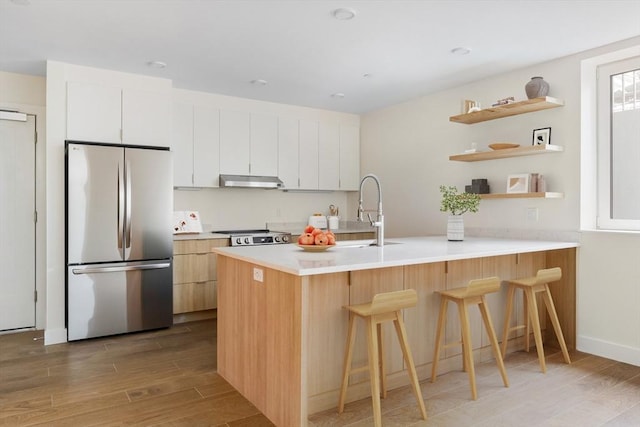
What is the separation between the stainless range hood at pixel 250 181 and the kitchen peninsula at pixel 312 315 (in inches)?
81.3

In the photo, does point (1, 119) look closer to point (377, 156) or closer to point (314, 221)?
point (314, 221)

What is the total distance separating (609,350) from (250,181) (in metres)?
3.91

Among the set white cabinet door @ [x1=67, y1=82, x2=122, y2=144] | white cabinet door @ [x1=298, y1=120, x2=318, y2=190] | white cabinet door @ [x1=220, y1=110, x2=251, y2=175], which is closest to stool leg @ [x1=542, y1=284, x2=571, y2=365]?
white cabinet door @ [x1=298, y1=120, x2=318, y2=190]

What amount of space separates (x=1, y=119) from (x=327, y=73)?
10.6 ft

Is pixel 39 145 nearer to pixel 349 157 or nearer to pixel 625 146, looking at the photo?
pixel 349 157

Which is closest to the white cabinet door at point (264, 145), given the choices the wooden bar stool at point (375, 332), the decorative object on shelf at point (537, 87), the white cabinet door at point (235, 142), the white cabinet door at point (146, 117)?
the white cabinet door at point (235, 142)

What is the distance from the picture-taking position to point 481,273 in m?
3.29

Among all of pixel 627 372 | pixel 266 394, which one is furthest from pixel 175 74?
pixel 627 372

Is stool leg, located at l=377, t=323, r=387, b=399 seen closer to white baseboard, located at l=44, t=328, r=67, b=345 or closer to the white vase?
the white vase

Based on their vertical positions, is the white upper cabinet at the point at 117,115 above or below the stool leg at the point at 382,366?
above

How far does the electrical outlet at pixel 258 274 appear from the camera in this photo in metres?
2.48

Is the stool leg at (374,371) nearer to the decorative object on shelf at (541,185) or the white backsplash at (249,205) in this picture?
the decorative object on shelf at (541,185)

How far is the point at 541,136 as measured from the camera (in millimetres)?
3771

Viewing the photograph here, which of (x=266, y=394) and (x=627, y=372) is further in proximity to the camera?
(x=627, y=372)
